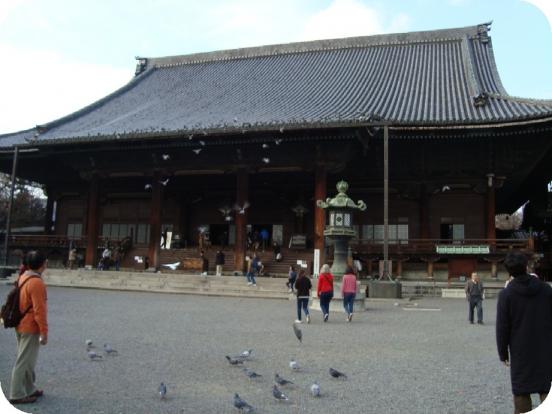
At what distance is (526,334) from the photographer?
150 inches

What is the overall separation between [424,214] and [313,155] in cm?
573

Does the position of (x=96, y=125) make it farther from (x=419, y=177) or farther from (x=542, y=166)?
(x=542, y=166)

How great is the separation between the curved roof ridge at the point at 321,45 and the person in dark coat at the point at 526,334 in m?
28.0

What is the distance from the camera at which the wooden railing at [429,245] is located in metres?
19.9

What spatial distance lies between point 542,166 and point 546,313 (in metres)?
22.8

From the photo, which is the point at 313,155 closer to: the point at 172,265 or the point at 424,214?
the point at 424,214

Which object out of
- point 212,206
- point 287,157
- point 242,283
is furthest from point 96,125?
point 242,283

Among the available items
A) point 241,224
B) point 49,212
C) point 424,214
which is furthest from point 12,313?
point 49,212

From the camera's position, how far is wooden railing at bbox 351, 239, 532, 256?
65.3 ft

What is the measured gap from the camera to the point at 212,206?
27.5 meters

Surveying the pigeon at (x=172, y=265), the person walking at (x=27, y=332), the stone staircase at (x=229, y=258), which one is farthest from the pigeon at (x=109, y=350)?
the pigeon at (x=172, y=265)

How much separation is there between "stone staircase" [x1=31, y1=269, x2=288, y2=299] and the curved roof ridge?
17.2 meters

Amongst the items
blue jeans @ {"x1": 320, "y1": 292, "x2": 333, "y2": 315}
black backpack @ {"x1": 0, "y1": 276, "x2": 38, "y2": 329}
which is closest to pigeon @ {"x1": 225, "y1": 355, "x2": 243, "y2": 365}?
black backpack @ {"x1": 0, "y1": 276, "x2": 38, "y2": 329}

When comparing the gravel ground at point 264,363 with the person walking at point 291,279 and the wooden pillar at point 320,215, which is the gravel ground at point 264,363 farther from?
the wooden pillar at point 320,215
